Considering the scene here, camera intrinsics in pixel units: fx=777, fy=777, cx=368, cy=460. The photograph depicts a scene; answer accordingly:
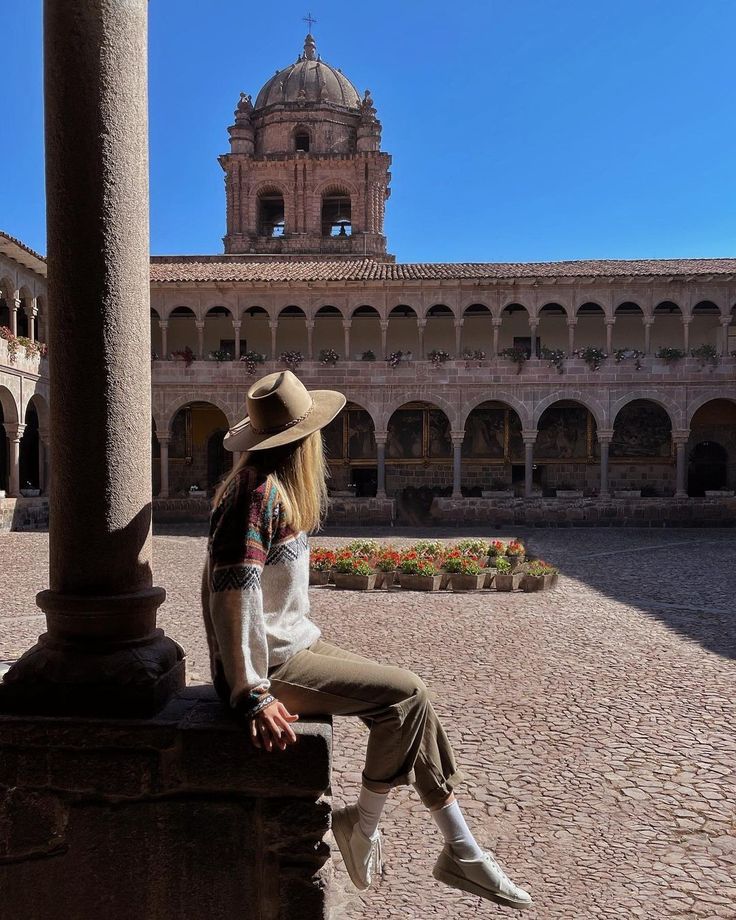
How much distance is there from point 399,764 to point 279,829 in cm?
46

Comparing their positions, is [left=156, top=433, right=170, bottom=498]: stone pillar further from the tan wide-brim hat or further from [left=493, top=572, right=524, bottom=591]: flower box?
the tan wide-brim hat

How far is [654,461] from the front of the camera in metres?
29.1

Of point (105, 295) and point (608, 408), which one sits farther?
point (608, 408)

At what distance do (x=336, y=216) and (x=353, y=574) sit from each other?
27708 millimetres

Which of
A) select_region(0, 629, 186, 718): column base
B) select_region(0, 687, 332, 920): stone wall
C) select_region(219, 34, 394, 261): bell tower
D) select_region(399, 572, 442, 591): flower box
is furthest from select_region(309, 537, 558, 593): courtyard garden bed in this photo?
select_region(219, 34, 394, 261): bell tower

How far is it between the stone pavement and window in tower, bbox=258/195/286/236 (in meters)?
27.4

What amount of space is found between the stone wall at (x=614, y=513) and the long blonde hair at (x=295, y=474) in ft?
73.4

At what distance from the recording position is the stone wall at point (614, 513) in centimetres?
2478

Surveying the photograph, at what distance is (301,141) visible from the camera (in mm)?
36469

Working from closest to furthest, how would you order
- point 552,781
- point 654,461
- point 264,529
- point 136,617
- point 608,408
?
point 264,529, point 136,617, point 552,781, point 608,408, point 654,461

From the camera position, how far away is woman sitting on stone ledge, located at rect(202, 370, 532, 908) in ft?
8.38

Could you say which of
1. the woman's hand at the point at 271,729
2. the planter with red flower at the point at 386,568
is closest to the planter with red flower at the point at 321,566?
the planter with red flower at the point at 386,568

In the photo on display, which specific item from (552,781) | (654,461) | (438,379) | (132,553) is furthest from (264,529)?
(654,461)

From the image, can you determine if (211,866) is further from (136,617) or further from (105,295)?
(105,295)
